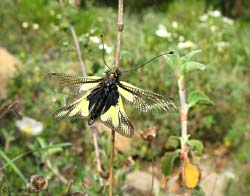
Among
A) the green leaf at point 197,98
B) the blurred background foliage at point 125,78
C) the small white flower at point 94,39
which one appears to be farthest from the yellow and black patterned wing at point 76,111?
the small white flower at point 94,39

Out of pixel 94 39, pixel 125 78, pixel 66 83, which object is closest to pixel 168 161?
pixel 66 83

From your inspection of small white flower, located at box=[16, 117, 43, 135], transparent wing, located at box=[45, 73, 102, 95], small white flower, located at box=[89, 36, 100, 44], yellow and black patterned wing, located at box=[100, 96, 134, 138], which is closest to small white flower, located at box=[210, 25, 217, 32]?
small white flower, located at box=[16, 117, 43, 135]

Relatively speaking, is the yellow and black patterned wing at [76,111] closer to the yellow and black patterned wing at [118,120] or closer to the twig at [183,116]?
the yellow and black patterned wing at [118,120]

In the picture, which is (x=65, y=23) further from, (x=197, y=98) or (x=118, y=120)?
(x=118, y=120)

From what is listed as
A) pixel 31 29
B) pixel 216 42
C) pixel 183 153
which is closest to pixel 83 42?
pixel 183 153

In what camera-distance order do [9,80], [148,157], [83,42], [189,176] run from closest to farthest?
[189,176]
[83,42]
[148,157]
[9,80]

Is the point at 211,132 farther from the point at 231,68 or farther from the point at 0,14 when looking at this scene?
the point at 0,14
